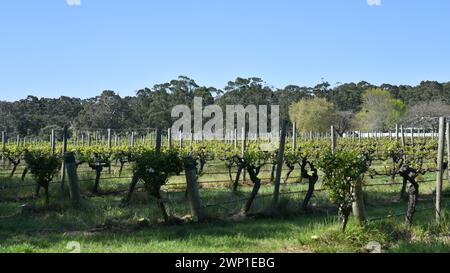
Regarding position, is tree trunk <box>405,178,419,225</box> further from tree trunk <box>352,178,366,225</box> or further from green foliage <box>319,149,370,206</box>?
green foliage <box>319,149,370,206</box>

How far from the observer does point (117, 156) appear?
15.6m

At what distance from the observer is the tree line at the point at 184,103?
51.5 m

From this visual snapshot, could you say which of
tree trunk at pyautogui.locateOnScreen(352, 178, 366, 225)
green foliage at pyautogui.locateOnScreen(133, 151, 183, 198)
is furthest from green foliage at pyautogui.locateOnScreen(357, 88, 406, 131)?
tree trunk at pyautogui.locateOnScreen(352, 178, 366, 225)

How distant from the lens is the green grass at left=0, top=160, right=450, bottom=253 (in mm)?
5844

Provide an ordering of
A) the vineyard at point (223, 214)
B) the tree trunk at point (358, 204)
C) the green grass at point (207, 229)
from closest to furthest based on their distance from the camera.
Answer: the green grass at point (207, 229), the vineyard at point (223, 214), the tree trunk at point (358, 204)

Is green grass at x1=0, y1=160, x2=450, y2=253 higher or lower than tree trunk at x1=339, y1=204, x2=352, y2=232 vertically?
lower

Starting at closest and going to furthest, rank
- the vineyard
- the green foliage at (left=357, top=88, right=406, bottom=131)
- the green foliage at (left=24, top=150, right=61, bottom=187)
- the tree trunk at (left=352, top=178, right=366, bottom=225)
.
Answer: the vineyard → the tree trunk at (left=352, top=178, right=366, bottom=225) → the green foliage at (left=24, top=150, right=61, bottom=187) → the green foliage at (left=357, top=88, right=406, bottom=131)

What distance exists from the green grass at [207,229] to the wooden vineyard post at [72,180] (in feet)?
0.63

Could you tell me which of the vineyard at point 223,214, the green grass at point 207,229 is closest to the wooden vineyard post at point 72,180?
the vineyard at point 223,214

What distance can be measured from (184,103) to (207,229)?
56.9 meters

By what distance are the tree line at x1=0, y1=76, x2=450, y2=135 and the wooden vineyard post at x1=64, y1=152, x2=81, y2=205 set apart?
3651 cm

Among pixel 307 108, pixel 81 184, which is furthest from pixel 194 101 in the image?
pixel 81 184

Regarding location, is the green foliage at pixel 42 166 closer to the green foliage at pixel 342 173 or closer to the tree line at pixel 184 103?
the green foliage at pixel 342 173
